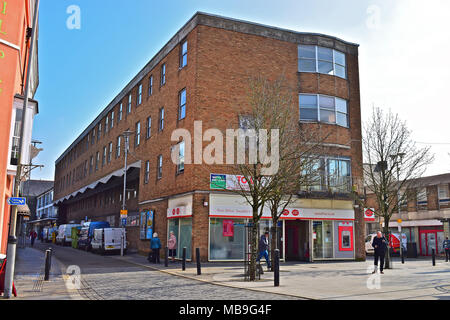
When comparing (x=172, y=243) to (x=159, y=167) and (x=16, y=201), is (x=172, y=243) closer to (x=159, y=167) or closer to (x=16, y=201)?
(x=159, y=167)

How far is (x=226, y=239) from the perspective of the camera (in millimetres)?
22266

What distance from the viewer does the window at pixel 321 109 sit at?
1010 inches

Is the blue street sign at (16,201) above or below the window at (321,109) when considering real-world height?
below

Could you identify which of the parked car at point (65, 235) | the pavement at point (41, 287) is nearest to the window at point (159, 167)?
the pavement at point (41, 287)

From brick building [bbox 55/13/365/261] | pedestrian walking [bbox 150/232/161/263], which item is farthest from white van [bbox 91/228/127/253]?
pedestrian walking [bbox 150/232/161/263]

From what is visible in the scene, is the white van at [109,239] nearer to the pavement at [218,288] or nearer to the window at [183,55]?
the window at [183,55]

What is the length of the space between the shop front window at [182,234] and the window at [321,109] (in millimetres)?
9315

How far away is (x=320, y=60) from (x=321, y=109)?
3.27m

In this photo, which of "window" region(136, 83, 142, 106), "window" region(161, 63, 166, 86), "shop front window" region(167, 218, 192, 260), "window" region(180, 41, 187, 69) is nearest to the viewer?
"shop front window" region(167, 218, 192, 260)

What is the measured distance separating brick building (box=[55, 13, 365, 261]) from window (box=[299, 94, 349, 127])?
0.06 meters

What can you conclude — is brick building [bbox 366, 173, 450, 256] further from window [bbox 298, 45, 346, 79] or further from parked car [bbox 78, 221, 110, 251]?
parked car [bbox 78, 221, 110, 251]

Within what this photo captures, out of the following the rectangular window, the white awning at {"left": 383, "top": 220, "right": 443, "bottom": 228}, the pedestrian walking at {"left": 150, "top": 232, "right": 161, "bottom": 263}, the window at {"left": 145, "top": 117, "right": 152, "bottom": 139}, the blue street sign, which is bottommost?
the pedestrian walking at {"left": 150, "top": 232, "right": 161, "bottom": 263}

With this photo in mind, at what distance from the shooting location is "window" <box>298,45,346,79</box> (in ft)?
86.6
